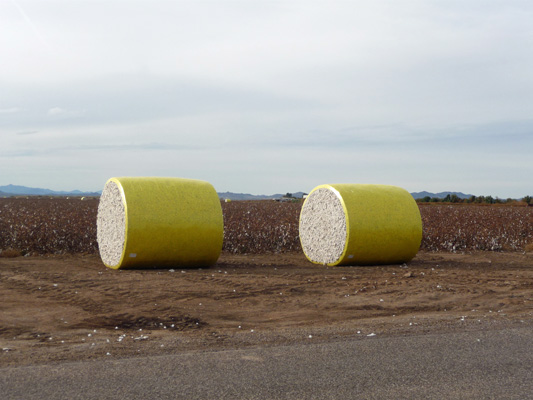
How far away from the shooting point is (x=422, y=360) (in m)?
5.86

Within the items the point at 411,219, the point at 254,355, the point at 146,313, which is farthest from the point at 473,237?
the point at 254,355

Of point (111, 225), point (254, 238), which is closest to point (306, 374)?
point (111, 225)

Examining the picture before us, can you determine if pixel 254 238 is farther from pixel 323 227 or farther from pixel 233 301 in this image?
pixel 233 301

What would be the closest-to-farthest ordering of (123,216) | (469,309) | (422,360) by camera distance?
(422,360), (469,309), (123,216)

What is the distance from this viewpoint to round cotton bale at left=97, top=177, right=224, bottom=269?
11789 mm

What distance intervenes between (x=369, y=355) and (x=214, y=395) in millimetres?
1809

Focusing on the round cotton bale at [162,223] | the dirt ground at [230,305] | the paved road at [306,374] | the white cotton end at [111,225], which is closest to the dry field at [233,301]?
the dirt ground at [230,305]

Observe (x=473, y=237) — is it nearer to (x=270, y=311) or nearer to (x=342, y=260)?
(x=342, y=260)

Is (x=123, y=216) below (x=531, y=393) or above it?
above

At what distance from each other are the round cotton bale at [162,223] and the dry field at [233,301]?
1.02 feet

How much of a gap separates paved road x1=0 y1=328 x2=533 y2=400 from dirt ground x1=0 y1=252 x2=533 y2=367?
1.71 feet

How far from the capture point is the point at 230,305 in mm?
9008

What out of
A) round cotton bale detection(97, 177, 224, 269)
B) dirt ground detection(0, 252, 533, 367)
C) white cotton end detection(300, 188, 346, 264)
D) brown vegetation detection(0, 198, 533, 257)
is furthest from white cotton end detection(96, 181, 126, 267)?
white cotton end detection(300, 188, 346, 264)

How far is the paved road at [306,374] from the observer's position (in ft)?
16.2
